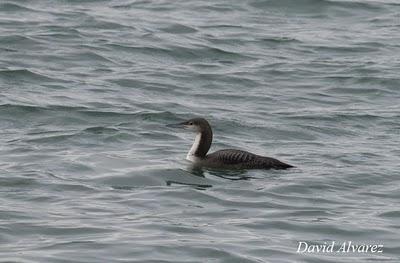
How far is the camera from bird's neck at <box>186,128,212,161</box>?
53.7ft

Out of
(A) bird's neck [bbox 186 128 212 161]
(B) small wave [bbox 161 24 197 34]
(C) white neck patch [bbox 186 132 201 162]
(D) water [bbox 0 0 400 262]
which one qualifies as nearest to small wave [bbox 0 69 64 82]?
(D) water [bbox 0 0 400 262]

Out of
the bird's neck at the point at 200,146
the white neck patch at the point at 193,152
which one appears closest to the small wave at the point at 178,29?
the bird's neck at the point at 200,146

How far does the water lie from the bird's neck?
0.18 meters

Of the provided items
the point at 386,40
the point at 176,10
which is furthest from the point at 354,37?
the point at 176,10

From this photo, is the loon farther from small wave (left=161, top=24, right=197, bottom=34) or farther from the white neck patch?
small wave (left=161, top=24, right=197, bottom=34)

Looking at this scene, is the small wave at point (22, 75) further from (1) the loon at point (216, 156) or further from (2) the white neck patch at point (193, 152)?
(2) the white neck patch at point (193, 152)

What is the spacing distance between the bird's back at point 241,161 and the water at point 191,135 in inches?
5.1

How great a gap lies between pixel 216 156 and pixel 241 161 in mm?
527

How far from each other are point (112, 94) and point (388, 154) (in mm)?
4831

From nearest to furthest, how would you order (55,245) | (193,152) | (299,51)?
(55,245)
(193,152)
(299,51)

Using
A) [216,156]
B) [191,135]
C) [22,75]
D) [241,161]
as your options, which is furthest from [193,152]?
[22,75]

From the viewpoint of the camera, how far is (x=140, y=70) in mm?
21719

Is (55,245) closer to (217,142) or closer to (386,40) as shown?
(217,142)

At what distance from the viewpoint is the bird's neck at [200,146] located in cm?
1638
